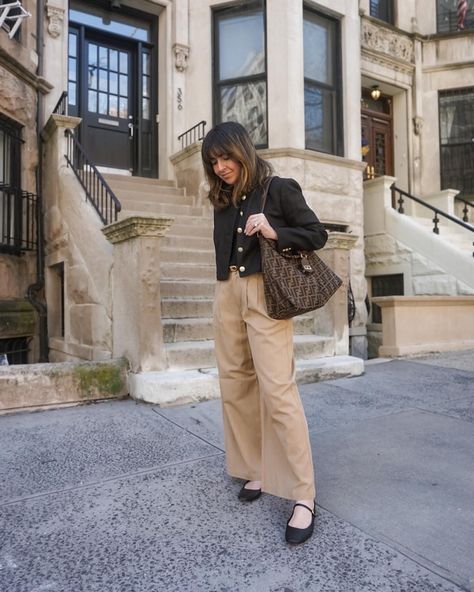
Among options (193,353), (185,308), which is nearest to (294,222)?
(193,353)

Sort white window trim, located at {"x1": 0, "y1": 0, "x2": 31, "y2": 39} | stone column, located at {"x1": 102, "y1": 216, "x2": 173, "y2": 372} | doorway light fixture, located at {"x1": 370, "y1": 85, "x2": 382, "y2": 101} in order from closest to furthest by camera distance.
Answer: stone column, located at {"x1": 102, "y1": 216, "x2": 173, "y2": 372} → white window trim, located at {"x1": 0, "y1": 0, "x2": 31, "y2": 39} → doorway light fixture, located at {"x1": 370, "y1": 85, "x2": 382, "y2": 101}

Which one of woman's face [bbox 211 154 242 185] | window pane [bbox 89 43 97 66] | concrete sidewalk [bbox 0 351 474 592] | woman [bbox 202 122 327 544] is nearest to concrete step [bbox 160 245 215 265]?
concrete sidewalk [bbox 0 351 474 592]

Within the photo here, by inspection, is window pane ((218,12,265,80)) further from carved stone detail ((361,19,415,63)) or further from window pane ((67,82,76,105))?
carved stone detail ((361,19,415,63))

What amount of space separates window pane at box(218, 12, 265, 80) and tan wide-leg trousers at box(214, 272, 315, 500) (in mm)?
7446

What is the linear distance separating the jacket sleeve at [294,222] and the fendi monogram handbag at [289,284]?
0.06 meters

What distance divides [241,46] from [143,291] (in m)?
6.39

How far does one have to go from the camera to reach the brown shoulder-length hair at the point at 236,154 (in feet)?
6.98

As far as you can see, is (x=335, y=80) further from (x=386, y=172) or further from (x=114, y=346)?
(x=114, y=346)

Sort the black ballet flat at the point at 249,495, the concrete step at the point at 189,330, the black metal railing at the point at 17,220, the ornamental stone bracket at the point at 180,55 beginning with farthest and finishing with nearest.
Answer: the ornamental stone bracket at the point at 180,55 → the black metal railing at the point at 17,220 → the concrete step at the point at 189,330 → the black ballet flat at the point at 249,495

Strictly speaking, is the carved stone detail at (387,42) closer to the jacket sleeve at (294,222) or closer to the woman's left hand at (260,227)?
the jacket sleeve at (294,222)

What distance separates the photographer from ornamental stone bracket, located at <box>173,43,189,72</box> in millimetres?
8625

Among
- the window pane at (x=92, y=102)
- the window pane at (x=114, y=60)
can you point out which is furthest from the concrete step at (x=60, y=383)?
the window pane at (x=114, y=60)

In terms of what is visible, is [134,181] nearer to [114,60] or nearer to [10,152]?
[10,152]

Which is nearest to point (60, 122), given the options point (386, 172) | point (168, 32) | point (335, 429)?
point (168, 32)
